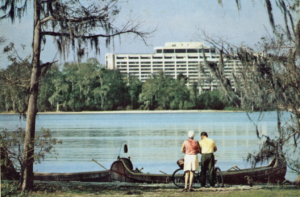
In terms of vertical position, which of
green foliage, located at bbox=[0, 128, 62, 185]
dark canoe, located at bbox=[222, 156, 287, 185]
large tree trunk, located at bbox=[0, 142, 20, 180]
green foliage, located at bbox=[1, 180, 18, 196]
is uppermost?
green foliage, located at bbox=[0, 128, 62, 185]

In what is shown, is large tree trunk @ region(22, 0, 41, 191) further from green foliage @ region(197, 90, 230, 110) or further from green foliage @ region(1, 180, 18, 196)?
green foliage @ region(197, 90, 230, 110)

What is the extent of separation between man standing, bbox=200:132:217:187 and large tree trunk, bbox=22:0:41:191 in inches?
152

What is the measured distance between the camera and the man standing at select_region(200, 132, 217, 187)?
34.5 feet

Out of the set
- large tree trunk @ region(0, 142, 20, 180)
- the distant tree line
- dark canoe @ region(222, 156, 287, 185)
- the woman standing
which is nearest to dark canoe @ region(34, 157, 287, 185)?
dark canoe @ region(222, 156, 287, 185)

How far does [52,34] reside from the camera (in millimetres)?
11336

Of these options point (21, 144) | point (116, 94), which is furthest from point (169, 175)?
point (116, 94)

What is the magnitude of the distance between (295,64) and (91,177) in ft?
24.4

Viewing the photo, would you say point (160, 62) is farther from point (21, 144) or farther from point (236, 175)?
point (21, 144)

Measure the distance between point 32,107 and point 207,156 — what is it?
13.7ft

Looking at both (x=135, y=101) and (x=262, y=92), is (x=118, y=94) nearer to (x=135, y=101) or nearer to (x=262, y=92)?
(x=135, y=101)

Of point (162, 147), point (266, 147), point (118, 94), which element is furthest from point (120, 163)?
point (118, 94)

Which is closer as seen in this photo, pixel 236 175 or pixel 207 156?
Answer: pixel 207 156

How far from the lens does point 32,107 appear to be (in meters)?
10.6

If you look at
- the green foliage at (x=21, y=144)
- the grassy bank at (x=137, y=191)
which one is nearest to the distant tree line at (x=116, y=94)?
the grassy bank at (x=137, y=191)
